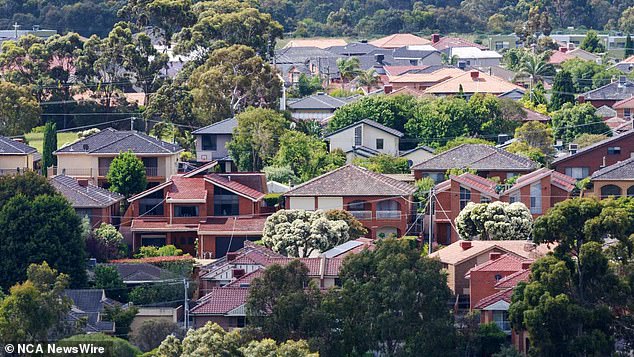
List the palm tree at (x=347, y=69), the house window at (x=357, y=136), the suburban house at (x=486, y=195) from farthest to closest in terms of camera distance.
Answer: the palm tree at (x=347, y=69) → the house window at (x=357, y=136) → the suburban house at (x=486, y=195)

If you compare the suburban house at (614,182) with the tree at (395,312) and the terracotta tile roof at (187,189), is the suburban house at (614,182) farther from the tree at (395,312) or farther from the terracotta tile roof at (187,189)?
the tree at (395,312)

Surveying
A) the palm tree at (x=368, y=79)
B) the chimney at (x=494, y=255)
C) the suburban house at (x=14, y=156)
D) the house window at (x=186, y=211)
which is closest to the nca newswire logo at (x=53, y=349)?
the chimney at (x=494, y=255)

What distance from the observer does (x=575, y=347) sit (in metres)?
37.9

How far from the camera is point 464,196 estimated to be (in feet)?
178

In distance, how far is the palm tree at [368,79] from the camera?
293 ft

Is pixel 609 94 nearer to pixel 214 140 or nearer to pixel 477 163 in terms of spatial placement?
pixel 214 140

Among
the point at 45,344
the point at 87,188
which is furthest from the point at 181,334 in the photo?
the point at 87,188

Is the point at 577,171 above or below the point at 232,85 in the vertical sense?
below

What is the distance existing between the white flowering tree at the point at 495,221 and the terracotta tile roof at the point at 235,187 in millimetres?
7550

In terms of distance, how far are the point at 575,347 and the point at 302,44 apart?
7630 cm

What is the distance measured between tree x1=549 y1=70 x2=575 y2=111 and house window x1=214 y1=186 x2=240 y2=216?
25953 millimetres

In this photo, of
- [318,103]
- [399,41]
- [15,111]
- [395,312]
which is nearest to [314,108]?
[318,103]

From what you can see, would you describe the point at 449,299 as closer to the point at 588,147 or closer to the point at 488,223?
the point at 488,223

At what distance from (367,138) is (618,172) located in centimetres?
1302
